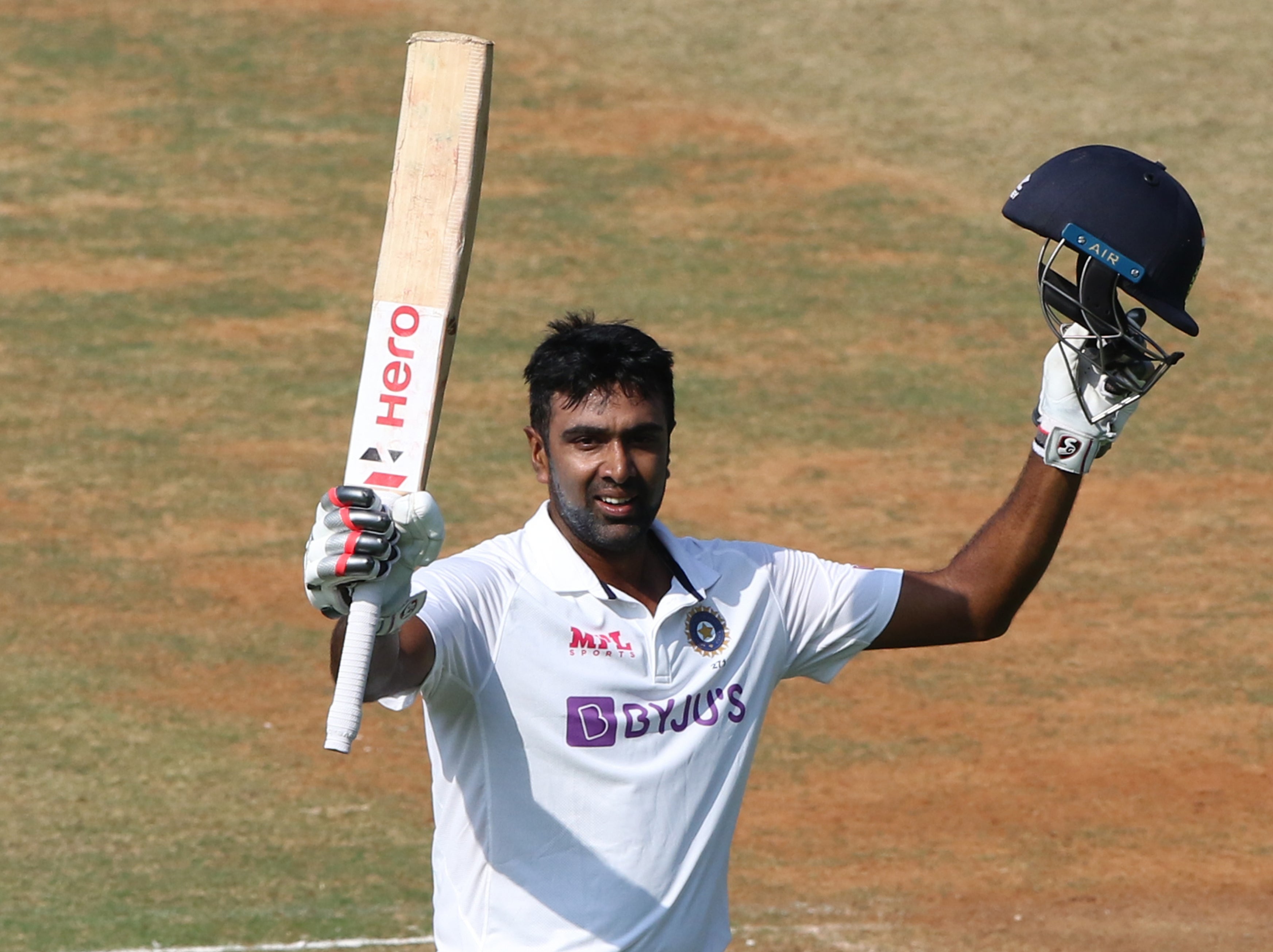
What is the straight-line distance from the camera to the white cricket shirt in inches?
151

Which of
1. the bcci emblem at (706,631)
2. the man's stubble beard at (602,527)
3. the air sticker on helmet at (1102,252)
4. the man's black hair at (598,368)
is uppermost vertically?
the air sticker on helmet at (1102,252)

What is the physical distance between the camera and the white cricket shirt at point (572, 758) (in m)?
3.84

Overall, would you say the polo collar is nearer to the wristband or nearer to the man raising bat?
the man raising bat

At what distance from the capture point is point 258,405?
13.9m

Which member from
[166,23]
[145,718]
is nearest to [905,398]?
[145,718]

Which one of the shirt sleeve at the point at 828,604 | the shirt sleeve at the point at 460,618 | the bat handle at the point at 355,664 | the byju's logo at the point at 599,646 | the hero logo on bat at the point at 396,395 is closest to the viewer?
the bat handle at the point at 355,664

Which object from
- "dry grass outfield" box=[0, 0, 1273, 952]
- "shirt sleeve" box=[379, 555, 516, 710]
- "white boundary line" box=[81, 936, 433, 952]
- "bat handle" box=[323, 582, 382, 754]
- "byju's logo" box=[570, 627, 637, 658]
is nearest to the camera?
"bat handle" box=[323, 582, 382, 754]

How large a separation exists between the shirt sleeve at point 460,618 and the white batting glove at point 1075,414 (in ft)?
3.88

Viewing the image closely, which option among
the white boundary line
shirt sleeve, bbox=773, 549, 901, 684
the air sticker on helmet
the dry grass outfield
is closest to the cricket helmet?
the air sticker on helmet

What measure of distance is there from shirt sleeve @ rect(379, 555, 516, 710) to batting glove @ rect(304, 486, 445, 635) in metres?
0.08

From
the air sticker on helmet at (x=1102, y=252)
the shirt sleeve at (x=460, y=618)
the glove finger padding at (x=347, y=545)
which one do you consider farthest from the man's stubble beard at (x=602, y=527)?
the air sticker on helmet at (x=1102, y=252)

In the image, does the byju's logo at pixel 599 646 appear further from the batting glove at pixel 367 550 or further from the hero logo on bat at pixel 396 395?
the hero logo on bat at pixel 396 395

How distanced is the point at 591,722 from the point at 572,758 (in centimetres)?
8

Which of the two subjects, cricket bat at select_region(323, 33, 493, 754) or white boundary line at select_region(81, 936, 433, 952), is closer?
cricket bat at select_region(323, 33, 493, 754)
